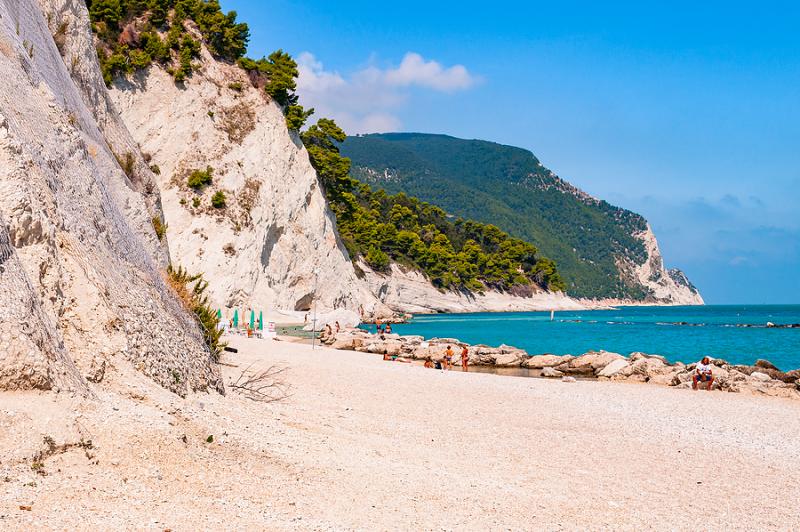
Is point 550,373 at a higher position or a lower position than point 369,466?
lower

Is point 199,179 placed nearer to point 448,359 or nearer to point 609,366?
point 448,359

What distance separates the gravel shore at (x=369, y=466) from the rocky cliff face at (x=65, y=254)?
0.42 meters

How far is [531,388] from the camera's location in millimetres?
19531

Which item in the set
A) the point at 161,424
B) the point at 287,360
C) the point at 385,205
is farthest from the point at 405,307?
the point at 161,424

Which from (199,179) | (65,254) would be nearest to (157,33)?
(199,179)

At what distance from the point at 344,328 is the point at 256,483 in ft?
131

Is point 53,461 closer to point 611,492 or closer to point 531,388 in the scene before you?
point 611,492

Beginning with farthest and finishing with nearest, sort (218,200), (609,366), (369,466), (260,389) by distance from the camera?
(218,200) < (609,366) < (260,389) < (369,466)

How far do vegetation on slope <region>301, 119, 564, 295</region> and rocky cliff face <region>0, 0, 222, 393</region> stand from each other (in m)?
52.3

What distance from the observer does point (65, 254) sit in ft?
25.4

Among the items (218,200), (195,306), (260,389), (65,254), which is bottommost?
(260,389)

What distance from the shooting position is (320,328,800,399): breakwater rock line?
70.3 ft

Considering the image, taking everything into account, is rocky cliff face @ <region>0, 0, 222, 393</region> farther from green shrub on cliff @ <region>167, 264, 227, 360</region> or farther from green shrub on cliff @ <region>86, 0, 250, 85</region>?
green shrub on cliff @ <region>86, 0, 250, 85</region>

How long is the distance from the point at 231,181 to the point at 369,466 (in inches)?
1654
